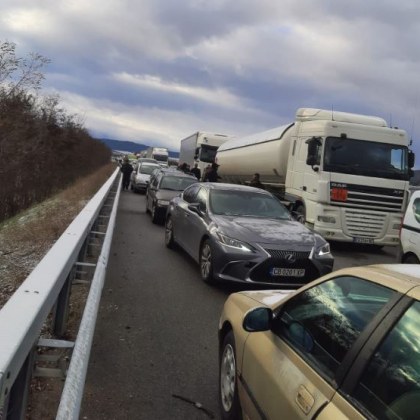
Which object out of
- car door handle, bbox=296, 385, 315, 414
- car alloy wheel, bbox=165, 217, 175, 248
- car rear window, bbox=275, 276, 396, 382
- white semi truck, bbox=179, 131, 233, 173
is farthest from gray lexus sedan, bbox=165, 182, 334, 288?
white semi truck, bbox=179, 131, 233, 173

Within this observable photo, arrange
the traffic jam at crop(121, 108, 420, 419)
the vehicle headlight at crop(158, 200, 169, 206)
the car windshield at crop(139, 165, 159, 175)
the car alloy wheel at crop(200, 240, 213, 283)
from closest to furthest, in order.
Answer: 1. the traffic jam at crop(121, 108, 420, 419)
2. the car alloy wheel at crop(200, 240, 213, 283)
3. the vehicle headlight at crop(158, 200, 169, 206)
4. the car windshield at crop(139, 165, 159, 175)

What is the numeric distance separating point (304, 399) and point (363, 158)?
452 inches

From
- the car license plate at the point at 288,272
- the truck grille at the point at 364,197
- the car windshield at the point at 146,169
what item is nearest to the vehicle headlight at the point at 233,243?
the car license plate at the point at 288,272

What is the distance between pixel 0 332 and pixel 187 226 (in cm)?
754

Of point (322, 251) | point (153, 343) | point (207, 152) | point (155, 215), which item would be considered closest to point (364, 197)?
point (155, 215)

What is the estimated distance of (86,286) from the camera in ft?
20.2

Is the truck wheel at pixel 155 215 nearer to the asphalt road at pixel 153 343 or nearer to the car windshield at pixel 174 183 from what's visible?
the car windshield at pixel 174 183

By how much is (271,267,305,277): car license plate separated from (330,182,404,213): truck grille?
5969 mm

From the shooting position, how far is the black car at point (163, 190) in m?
15.6

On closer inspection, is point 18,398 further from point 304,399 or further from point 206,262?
point 206,262

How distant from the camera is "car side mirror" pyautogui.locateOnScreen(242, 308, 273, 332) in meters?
3.25

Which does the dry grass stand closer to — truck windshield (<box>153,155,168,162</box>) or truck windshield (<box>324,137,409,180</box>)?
truck windshield (<box>324,137,409,180</box>)

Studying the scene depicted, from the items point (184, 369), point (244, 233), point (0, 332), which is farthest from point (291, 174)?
point (0, 332)

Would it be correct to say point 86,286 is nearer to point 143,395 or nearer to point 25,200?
point 143,395
